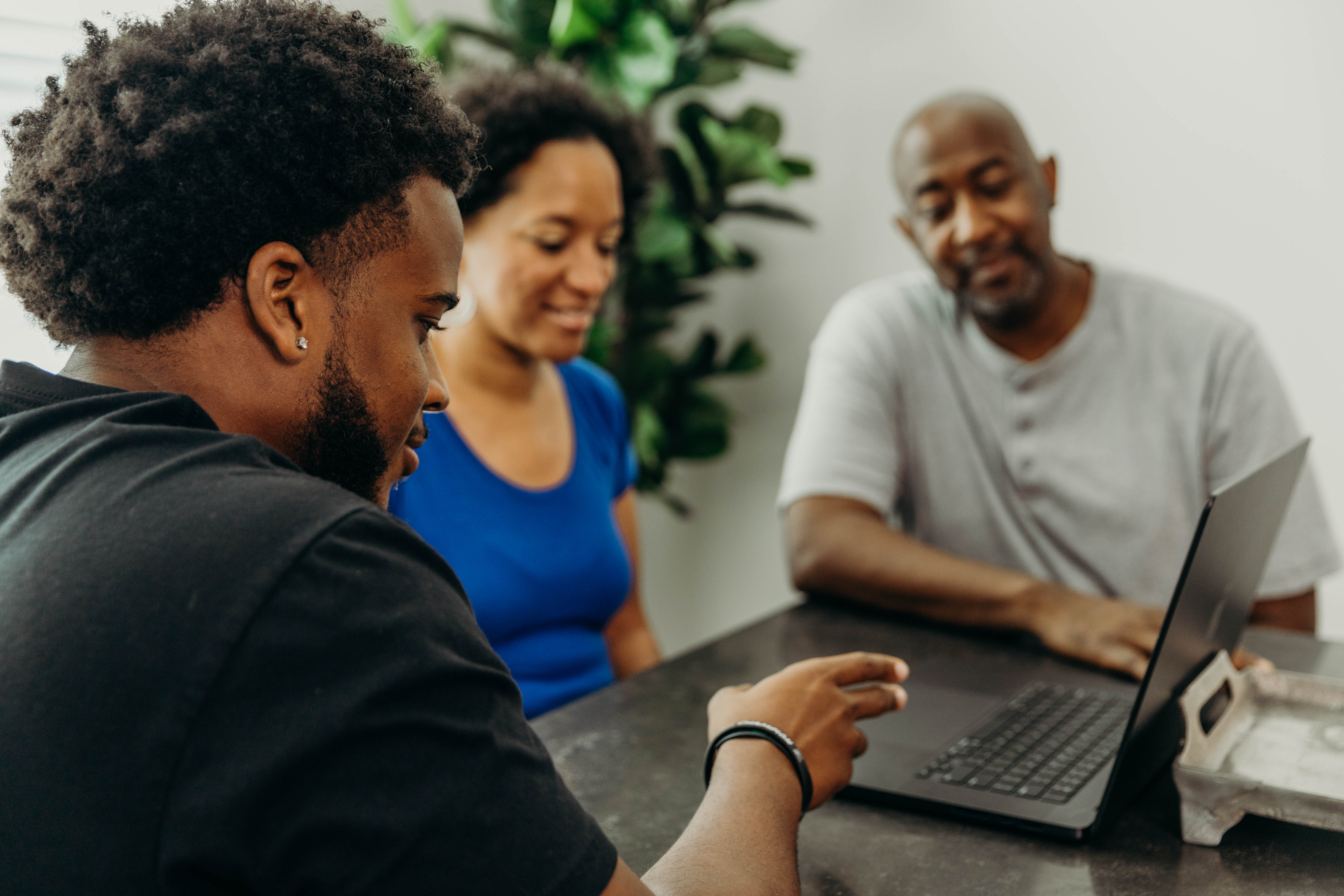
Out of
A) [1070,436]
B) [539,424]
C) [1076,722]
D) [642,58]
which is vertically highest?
[642,58]

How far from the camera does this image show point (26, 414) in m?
0.60

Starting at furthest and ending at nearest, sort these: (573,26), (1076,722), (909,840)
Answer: (573,26) → (1076,722) → (909,840)

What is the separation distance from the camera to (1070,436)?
5.49 ft

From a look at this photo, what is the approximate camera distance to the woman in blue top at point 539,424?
4.51 feet

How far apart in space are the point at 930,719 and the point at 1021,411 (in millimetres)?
766

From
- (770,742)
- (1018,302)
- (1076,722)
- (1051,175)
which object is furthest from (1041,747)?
(1051,175)

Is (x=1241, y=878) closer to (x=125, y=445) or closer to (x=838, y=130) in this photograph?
(x=125, y=445)

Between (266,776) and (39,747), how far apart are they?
0.12 meters

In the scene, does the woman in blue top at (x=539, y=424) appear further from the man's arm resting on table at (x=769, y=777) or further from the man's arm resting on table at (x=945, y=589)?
the man's arm resting on table at (x=769, y=777)

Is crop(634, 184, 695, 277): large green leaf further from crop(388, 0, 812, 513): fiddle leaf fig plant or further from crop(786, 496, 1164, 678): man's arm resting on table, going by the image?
crop(786, 496, 1164, 678): man's arm resting on table

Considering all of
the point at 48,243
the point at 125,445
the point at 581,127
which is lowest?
the point at 125,445

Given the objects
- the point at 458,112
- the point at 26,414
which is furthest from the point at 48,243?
the point at 458,112

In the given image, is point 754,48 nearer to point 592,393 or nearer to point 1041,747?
point 592,393

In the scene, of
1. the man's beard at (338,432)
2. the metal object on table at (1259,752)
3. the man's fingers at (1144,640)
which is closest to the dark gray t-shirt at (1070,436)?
the man's fingers at (1144,640)
